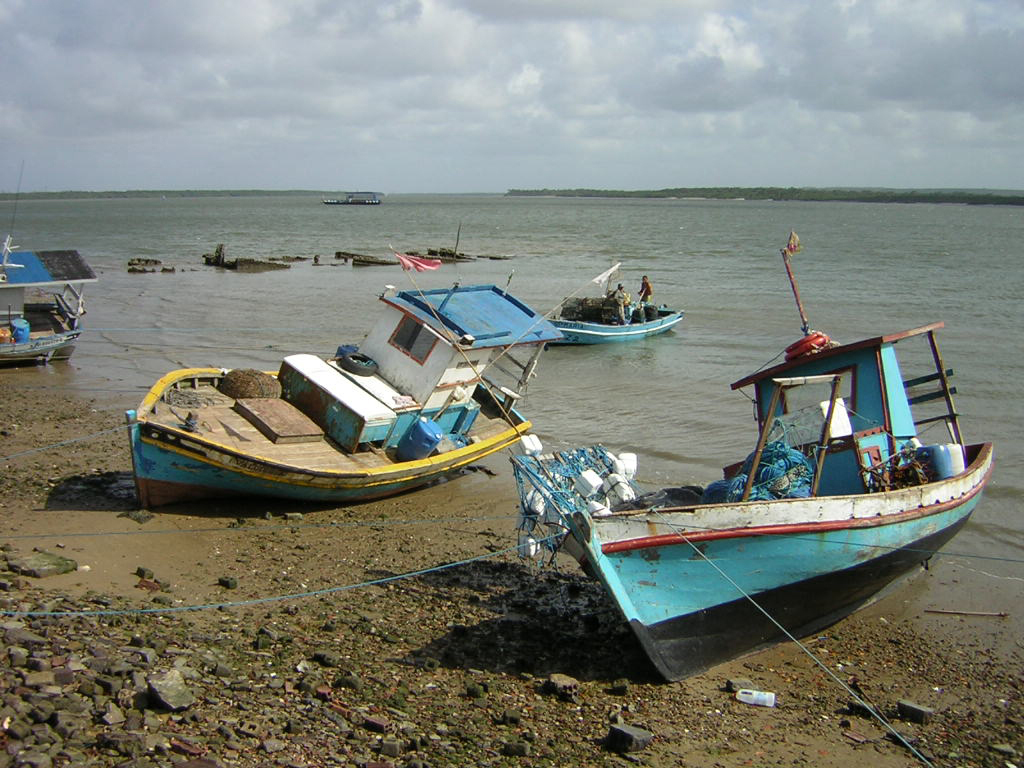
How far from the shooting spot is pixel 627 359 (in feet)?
88.2

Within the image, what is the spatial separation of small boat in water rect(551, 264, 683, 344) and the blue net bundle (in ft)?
60.1

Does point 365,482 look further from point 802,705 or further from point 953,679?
point 953,679

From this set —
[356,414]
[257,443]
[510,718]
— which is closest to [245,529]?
[257,443]

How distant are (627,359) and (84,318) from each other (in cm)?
1865

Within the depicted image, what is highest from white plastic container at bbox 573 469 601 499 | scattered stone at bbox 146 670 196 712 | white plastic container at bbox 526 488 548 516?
white plastic container at bbox 573 469 601 499

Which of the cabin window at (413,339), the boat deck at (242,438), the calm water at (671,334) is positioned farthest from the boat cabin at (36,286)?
the cabin window at (413,339)

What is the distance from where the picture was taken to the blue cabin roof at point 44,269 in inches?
818

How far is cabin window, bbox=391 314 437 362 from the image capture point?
46.1ft

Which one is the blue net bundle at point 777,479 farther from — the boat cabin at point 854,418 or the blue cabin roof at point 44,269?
the blue cabin roof at point 44,269

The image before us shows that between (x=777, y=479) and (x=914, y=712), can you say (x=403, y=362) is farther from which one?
(x=914, y=712)

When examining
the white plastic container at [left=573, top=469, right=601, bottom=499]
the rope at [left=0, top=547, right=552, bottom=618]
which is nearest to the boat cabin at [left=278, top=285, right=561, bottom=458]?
the rope at [left=0, top=547, right=552, bottom=618]

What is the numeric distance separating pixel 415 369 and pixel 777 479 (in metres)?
6.24

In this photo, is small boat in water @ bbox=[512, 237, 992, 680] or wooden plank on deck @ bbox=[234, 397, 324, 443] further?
wooden plank on deck @ bbox=[234, 397, 324, 443]

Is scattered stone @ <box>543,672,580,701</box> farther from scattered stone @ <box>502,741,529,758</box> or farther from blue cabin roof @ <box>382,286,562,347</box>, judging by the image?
blue cabin roof @ <box>382,286,562,347</box>
